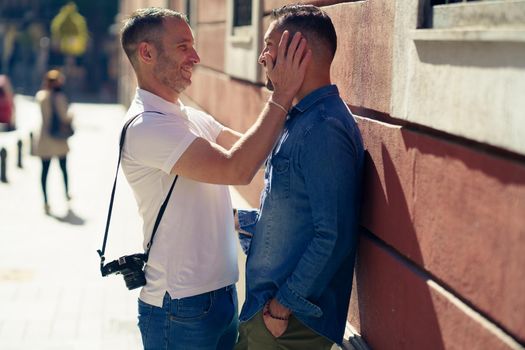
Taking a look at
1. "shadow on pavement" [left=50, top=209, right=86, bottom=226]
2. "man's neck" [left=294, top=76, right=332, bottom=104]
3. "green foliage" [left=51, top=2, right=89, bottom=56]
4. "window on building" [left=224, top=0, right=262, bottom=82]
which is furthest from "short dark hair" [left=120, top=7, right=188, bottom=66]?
"green foliage" [left=51, top=2, right=89, bottom=56]

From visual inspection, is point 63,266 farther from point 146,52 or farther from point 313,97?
point 313,97

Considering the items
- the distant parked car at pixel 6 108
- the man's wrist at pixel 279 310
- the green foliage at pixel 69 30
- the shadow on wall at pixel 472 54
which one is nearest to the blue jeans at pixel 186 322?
the man's wrist at pixel 279 310

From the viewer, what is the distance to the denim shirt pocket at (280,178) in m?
3.05

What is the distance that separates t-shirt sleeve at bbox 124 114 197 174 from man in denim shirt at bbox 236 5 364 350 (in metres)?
0.37

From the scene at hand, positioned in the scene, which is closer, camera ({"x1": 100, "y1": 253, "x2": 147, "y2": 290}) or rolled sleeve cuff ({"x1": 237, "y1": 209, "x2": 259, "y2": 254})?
rolled sleeve cuff ({"x1": 237, "y1": 209, "x2": 259, "y2": 254})

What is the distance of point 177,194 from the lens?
11.4 feet

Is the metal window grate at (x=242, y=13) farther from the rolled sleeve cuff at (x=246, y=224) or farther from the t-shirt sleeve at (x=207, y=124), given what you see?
the rolled sleeve cuff at (x=246, y=224)

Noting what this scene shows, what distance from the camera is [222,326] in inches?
142

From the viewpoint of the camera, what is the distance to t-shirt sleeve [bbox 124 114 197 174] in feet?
10.9

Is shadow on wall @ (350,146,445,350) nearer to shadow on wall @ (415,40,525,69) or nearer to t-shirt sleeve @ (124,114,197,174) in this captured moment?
shadow on wall @ (415,40,525,69)

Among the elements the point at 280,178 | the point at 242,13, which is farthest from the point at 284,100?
the point at 242,13

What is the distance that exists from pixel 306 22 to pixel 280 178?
22.2 inches

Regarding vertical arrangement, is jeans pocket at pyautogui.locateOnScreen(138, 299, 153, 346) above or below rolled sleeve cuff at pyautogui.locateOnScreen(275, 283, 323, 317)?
below

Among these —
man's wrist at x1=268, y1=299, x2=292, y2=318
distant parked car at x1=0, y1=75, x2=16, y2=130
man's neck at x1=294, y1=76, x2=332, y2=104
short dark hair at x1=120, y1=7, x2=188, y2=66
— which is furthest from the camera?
distant parked car at x1=0, y1=75, x2=16, y2=130
